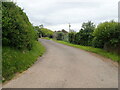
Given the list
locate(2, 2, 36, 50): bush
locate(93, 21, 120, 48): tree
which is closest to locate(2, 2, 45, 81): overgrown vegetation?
locate(2, 2, 36, 50): bush

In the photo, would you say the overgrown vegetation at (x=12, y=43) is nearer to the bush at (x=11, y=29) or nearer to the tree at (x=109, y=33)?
the bush at (x=11, y=29)

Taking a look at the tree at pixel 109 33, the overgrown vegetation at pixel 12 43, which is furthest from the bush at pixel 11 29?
the tree at pixel 109 33

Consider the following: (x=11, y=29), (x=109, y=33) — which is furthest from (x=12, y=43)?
(x=109, y=33)

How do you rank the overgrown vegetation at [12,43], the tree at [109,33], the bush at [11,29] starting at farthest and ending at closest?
the tree at [109,33]
the bush at [11,29]
the overgrown vegetation at [12,43]

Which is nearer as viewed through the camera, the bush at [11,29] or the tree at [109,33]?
the bush at [11,29]

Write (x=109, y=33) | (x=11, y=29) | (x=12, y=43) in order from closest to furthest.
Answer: (x=11, y=29)
(x=12, y=43)
(x=109, y=33)

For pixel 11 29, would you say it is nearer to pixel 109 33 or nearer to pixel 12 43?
pixel 12 43

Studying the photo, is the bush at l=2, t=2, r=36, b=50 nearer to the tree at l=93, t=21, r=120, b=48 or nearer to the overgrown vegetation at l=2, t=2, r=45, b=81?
the overgrown vegetation at l=2, t=2, r=45, b=81

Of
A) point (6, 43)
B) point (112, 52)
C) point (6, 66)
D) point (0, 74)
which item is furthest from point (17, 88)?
point (112, 52)

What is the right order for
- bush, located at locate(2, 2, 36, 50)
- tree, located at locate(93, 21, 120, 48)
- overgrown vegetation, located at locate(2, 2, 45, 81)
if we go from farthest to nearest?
tree, located at locate(93, 21, 120, 48)
bush, located at locate(2, 2, 36, 50)
overgrown vegetation, located at locate(2, 2, 45, 81)

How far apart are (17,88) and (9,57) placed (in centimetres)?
234

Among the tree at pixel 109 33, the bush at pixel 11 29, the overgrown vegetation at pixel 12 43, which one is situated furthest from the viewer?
the tree at pixel 109 33

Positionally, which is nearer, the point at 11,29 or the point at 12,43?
the point at 11,29

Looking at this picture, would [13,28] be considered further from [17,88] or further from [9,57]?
[17,88]
